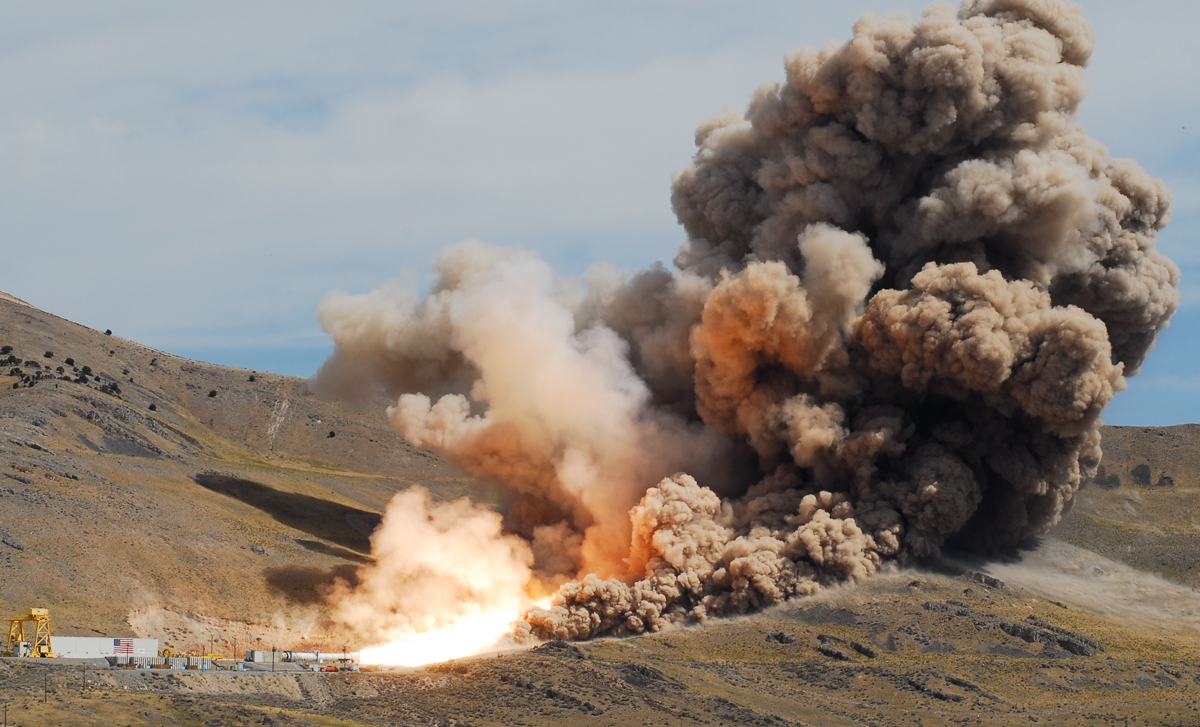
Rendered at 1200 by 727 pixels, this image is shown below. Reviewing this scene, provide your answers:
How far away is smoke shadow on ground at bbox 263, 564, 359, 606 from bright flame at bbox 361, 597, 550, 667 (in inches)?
267

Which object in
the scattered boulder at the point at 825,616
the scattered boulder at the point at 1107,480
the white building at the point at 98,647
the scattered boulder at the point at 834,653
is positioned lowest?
the white building at the point at 98,647

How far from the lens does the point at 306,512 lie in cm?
9275

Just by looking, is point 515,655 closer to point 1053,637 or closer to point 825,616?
point 825,616

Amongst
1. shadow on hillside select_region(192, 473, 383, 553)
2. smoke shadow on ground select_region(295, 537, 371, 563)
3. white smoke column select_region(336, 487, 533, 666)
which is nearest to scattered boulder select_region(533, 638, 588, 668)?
white smoke column select_region(336, 487, 533, 666)

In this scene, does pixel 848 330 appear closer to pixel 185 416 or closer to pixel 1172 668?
pixel 1172 668

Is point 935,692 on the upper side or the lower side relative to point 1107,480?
lower

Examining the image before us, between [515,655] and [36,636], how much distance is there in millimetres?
19794

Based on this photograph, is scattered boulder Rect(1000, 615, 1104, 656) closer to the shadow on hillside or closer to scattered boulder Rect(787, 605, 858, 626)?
scattered boulder Rect(787, 605, 858, 626)

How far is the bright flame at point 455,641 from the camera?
214 feet

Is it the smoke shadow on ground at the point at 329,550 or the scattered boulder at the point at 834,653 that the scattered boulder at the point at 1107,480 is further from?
the smoke shadow on ground at the point at 329,550

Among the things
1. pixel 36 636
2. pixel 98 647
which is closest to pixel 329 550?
→ pixel 98 647

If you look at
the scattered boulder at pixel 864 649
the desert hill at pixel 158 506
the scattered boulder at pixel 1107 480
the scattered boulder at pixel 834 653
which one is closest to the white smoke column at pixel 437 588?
the desert hill at pixel 158 506

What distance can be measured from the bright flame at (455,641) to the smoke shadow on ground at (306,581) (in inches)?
267

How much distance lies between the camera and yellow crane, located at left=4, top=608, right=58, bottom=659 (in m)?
57.5
